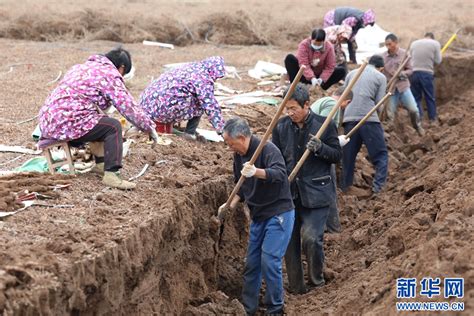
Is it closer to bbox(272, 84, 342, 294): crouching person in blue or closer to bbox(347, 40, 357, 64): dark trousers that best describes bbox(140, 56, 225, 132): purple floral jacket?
bbox(272, 84, 342, 294): crouching person in blue

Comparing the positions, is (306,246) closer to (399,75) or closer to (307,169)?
(307,169)

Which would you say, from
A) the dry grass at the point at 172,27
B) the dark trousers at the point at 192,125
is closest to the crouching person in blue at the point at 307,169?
the dark trousers at the point at 192,125

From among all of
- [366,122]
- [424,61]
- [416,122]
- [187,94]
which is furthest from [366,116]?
[424,61]

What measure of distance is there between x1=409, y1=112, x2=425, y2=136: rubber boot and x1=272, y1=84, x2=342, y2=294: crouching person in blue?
22.3ft

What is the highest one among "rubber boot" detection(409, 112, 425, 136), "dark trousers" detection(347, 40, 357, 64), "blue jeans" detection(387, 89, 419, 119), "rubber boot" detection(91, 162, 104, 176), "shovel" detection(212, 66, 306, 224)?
"shovel" detection(212, 66, 306, 224)

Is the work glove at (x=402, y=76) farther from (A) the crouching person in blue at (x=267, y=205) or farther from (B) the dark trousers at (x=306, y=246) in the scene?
(A) the crouching person in blue at (x=267, y=205)

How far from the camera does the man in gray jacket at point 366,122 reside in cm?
1019

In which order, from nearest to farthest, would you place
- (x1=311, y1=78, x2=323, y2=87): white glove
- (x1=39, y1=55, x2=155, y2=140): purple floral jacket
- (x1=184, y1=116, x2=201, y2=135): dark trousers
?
(x1=39, y1=55, x2=155, y2=140): purple floral jacket, (x1=184, y1=116, x2=201, y2=135): dark trousers, (x1=311, y1=78, x2=323, y2=87): white glove

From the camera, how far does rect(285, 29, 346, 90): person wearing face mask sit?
38.1 ft

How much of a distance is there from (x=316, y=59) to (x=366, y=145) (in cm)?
202

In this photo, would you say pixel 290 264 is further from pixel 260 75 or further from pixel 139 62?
pixel 139 62

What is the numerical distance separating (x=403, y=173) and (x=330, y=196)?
4821 millimetres

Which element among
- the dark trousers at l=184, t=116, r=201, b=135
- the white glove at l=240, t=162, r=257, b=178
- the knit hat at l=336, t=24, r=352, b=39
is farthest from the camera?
the knit hat at l=336, t=24, r=352, b=39

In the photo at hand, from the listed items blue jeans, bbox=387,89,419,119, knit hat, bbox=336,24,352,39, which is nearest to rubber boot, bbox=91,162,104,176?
knit hat, bbox=336,24,352,39
